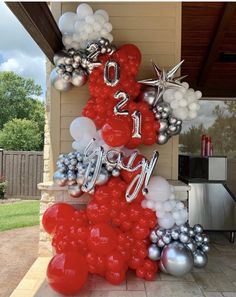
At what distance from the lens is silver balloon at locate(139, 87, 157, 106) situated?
341cm

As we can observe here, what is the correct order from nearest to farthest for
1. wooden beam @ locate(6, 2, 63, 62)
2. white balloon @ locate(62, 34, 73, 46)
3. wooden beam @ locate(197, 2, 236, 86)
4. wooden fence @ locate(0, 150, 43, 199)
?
wooden beam @ locate(6, 2, 63, 62) < white balloon @ locate(62, 34, 73, 46) < wooden beam @ locate(197, 2, 236, 86) < wooden fence @ locate(0, 150, 43, 199)

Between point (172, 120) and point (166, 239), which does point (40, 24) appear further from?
point (166, 239)

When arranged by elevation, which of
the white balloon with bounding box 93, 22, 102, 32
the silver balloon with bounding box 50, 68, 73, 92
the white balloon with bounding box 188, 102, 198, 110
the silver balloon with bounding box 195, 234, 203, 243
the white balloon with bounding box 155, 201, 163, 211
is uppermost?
the white balloon with bounding box 93, 22, 102, 32

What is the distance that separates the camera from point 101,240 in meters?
2.94

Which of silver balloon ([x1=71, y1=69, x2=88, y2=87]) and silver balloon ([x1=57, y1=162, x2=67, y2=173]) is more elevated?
silver balloon ([x1=71, y1=69, x2=88, y2=87])

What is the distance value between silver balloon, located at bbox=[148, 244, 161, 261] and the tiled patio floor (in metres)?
0.22

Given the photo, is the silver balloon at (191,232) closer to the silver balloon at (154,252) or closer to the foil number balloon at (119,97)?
the silver balloon at (154,252)

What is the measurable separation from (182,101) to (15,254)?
121 inches

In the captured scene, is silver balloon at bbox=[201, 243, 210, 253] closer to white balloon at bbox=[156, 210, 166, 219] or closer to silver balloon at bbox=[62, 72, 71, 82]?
white balloon at bbox=[156, 210, 166, 219]

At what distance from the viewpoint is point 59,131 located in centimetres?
383

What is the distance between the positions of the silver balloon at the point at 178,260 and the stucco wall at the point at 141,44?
1.03 metres

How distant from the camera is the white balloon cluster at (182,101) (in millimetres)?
3328

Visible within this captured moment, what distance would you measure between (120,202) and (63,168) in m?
0.63

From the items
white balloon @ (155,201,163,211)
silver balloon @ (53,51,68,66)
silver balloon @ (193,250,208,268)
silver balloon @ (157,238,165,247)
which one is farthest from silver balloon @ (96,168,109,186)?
silver balloon @ (53,51,68,66)
